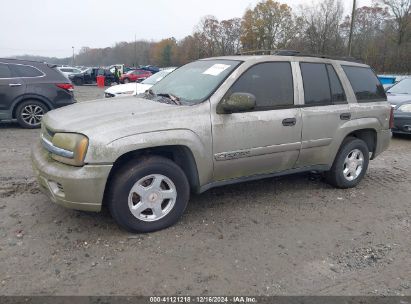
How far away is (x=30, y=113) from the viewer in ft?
28.8

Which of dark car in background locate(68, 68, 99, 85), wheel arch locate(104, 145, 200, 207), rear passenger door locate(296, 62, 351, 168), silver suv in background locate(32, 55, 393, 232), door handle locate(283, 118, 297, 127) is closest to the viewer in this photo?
silver suv in background locate(32, 55, 393, 232)

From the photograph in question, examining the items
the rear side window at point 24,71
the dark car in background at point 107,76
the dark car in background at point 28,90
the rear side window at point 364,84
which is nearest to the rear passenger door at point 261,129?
the rear side window at point 364,84

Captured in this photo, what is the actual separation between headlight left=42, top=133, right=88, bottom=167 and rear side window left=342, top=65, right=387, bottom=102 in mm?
3538

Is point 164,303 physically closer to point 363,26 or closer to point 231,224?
point 231,224

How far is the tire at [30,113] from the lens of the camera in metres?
8.65

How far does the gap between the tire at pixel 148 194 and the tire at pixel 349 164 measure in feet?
7.47

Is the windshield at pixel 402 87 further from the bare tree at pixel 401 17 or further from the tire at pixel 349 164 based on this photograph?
the bare tree at pixel 401 17

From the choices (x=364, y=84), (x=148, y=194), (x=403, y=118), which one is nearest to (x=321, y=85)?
(x=364, y=84)

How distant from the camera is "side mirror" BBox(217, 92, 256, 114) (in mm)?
3766

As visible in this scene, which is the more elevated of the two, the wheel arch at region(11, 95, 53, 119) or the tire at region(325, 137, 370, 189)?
the wheel arch at region(11, 95, 53, 119)

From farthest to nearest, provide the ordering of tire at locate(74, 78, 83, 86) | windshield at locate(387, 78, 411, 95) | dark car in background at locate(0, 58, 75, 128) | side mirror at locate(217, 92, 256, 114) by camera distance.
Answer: tire at locate(74, 78, 83, 86)
windshield at locate(387, 78, 411, 95)
dark car in background at locate(0, 58, 75, 128)
side mirror at locate(217, 92, 256, 114)

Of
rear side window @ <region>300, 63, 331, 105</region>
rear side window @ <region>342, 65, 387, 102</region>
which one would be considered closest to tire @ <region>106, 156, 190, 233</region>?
rear side window @ <region>300, 63, 331, 105</region>

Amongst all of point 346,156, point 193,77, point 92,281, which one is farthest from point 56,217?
point 346,156

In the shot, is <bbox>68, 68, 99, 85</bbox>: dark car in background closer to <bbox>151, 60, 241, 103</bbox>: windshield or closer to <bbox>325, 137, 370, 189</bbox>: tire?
<bbox>151, 60, 241, 103</bbox>: windshield
